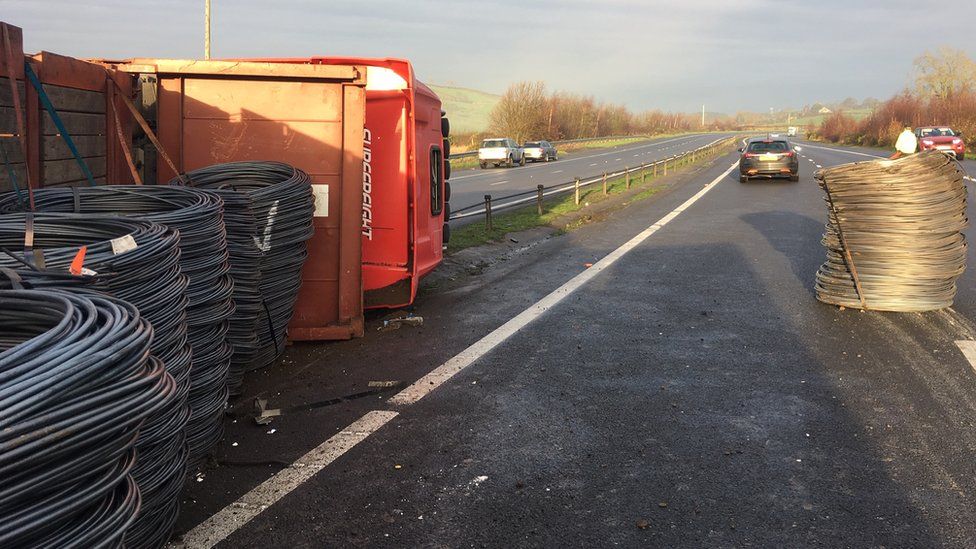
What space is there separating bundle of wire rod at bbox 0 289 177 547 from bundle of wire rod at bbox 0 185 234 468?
156 centimetres

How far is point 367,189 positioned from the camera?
26.0 feet

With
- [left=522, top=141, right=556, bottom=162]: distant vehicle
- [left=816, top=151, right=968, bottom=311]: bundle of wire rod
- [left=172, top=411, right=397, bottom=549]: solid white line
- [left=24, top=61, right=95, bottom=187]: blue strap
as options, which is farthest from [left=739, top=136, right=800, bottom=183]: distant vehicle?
[left=172, top=411, right=397, bottom=549]: solid white line

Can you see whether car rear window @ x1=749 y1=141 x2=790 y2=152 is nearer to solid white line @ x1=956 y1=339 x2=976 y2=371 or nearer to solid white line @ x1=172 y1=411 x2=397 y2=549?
solid white line @ x1=956 y1=339 x2=976 y2=371

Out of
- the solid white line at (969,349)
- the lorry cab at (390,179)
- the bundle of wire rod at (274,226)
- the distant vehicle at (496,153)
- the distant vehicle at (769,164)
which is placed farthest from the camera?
the distant vehicle at (496,153)

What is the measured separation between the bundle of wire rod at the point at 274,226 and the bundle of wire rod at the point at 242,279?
21 centimetres

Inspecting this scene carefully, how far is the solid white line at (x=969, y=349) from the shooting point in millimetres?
6438

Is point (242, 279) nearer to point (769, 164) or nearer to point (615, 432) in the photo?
point (615, 432)

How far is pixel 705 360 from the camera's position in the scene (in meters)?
6.60

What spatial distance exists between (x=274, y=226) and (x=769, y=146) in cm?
2643

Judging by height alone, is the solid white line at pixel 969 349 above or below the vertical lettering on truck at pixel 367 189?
below

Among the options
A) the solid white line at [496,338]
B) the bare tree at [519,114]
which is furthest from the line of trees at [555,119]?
the solid white line at [496,338]

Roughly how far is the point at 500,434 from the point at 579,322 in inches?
120

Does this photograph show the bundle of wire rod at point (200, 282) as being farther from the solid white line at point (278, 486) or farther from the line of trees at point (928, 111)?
the line of trees at point (928, 111)

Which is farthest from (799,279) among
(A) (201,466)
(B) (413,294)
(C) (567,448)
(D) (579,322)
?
(A) (201,466)
